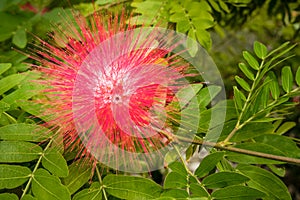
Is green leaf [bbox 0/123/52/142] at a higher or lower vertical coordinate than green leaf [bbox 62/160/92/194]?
higher

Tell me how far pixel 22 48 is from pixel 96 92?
0.63 metres

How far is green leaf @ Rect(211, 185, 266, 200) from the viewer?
938 mm

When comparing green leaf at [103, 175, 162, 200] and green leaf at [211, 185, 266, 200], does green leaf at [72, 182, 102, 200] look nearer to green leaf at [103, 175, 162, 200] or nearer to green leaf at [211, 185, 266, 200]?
green leaf at [103, 175, 162, 200]

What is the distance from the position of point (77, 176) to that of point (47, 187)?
3.6 inches

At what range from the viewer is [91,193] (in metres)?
1.04

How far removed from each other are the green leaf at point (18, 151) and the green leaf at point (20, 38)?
0.52 m

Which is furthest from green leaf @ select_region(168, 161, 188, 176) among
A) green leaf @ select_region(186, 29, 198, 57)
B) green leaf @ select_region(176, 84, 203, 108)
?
green leaf @ select_region(186, 29, 198, 57)

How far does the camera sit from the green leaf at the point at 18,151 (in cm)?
103

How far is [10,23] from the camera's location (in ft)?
5.37

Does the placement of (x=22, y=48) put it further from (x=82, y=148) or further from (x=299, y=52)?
(x=299, y=52)

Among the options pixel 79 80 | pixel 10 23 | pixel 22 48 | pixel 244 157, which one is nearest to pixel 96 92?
pixel 79 80

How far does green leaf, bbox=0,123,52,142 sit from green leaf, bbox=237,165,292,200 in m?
0.49

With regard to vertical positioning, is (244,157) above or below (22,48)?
below

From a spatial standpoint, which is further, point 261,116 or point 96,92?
point 261,116
